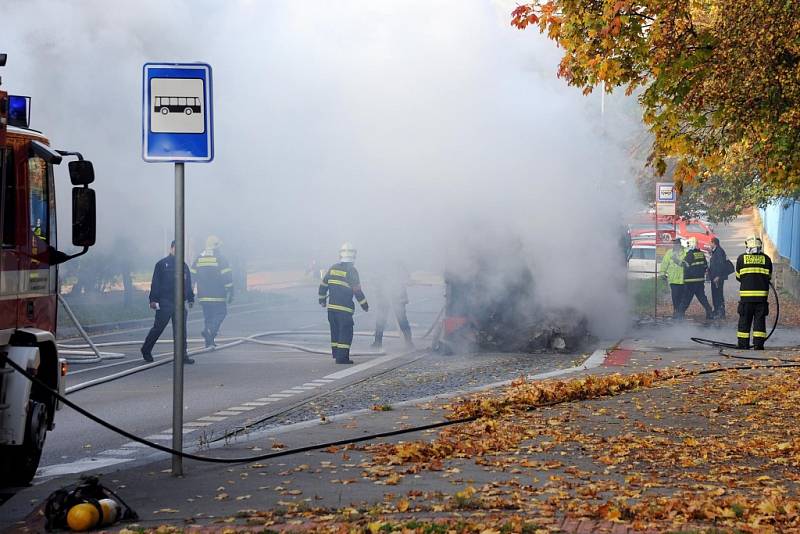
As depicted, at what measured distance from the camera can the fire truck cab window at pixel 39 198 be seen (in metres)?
7.54

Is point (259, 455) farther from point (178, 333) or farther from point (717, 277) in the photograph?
point (717, 277)

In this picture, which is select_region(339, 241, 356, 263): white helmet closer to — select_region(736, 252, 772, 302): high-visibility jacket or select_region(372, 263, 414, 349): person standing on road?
select_region(372, 263, 414, 349): person standing on road

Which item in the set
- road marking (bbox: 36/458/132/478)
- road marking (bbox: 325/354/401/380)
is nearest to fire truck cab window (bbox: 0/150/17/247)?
road marking (bbox: 36/458/132/478)

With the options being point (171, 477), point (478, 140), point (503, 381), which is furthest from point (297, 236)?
point (171, 477)

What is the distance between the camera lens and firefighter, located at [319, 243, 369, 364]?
15453 millimetres

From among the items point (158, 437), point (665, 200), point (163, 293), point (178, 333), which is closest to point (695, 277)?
point (665, 200)

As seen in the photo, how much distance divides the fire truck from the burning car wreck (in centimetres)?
900

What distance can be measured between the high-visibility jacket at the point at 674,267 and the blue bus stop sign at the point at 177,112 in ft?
57.2

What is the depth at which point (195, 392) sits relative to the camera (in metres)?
12.5

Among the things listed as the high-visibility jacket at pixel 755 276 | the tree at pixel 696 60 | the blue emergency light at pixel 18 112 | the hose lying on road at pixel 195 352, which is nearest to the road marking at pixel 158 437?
the hose lying on road at pixel 195 352

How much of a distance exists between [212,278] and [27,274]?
401 inches

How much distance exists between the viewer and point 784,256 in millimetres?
37281

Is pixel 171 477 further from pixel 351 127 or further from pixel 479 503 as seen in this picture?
pixel 351 127

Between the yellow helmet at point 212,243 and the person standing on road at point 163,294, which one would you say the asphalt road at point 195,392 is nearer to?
the person standing on road at point 163,294
